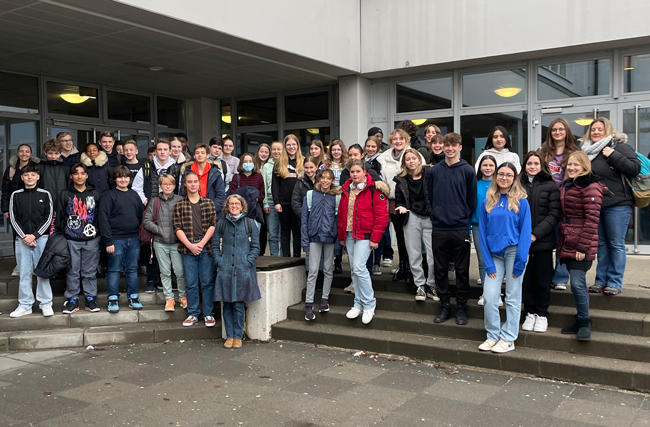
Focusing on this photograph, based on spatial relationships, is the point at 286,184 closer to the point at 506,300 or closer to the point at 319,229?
the point at 319,229

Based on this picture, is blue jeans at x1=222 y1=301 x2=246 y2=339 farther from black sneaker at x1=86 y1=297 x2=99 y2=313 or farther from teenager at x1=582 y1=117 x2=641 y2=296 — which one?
teenager at x1=582 y1=117 x2=641 y2=296

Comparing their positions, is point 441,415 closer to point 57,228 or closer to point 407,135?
point 407,135

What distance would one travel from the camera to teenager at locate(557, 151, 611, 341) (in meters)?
5.41

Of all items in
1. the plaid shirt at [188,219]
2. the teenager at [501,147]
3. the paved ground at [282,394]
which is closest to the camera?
the paved ground at [282,394]

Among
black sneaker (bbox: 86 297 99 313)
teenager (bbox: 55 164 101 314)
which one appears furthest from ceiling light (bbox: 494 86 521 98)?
black sneaker (bbox: 86 297 99 313)

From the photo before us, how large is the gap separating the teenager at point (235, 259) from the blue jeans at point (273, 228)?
4.84 ft

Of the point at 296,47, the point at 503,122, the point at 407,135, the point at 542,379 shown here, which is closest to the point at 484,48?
the point at 503,122

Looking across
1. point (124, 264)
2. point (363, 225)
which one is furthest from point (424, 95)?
point (124, 264)

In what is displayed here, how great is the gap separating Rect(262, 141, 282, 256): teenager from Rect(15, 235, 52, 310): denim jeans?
2999 mm

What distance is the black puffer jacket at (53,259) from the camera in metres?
6.94

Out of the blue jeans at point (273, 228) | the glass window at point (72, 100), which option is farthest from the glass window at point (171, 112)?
the blue jeans at point (273, 228)

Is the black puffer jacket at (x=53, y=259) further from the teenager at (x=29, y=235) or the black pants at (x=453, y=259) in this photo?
the black pants at (x=453, y=259)

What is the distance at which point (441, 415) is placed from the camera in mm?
Result: 4438

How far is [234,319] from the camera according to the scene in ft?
22.2
